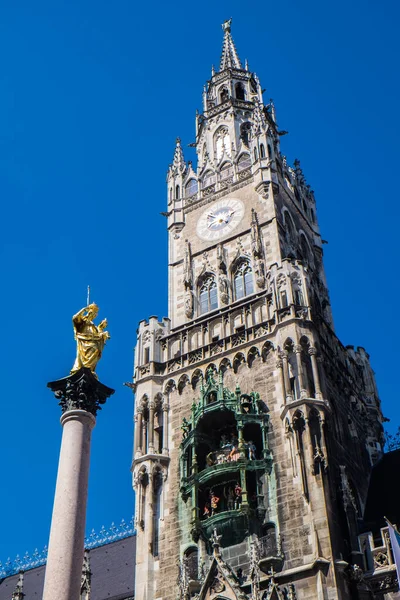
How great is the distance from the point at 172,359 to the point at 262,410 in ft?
19.0

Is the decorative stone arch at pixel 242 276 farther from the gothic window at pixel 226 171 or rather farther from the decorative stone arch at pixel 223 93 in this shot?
the decorative stone arch at pixel 223 93

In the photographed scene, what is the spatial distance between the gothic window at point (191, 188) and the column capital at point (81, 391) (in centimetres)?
2404

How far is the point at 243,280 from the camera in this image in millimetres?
39375

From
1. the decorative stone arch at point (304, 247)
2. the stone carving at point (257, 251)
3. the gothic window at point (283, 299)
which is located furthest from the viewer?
the decorative stone arch at point (304, 247)

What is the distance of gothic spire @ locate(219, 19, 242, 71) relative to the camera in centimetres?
5566

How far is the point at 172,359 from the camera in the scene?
36562 mm

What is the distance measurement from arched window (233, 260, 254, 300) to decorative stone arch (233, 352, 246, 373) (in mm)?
4841

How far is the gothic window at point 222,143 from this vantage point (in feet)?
156

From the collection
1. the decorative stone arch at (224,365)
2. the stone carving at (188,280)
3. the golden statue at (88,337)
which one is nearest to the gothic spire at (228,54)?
the stone carving at (188,280)

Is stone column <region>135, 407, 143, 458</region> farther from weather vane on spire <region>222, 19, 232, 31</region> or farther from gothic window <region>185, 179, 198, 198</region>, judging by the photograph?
weather vane on spire <region>222, 19, 232, 31</region>

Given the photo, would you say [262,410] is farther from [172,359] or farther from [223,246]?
[223,246]

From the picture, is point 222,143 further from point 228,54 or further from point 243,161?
point 228,54

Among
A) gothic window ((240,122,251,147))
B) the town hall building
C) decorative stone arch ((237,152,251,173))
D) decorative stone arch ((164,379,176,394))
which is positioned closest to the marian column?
the town hall building

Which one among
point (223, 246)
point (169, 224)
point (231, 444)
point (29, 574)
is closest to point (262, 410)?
point (231, 444)
